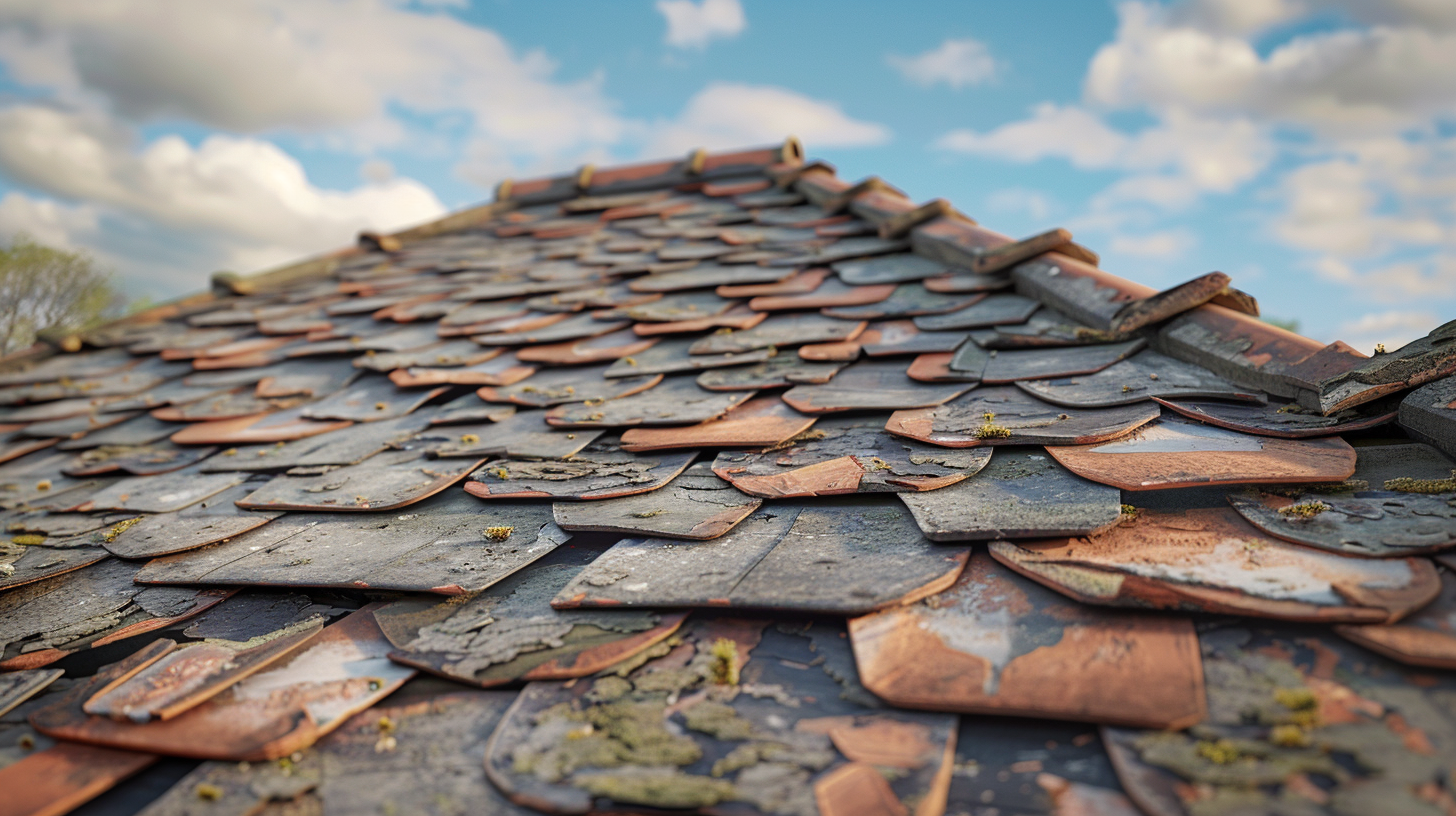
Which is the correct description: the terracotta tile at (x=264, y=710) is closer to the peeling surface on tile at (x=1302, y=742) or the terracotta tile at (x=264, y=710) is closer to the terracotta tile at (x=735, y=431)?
the terracotta tile at (x=735, y=431)

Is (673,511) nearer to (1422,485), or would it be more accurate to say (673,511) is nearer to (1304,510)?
(1304,510)

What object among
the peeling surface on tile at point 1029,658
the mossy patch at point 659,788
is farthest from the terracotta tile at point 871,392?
the mossy patch at point 659,788

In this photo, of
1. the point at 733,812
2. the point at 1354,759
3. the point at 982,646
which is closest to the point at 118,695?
the point at 733,812

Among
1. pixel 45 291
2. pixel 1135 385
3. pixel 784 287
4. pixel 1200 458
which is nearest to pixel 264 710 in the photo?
pixel 1200 458

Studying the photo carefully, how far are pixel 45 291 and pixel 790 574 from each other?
1533 centimetres

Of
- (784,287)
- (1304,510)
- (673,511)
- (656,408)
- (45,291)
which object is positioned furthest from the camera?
(45,291)

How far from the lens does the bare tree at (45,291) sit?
438 inches

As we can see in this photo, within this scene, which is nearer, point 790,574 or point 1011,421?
point 790,574

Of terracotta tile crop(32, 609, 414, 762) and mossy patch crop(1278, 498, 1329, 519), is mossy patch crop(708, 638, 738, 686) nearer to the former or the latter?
terracotta tile crop(32, 609, 414, 762)

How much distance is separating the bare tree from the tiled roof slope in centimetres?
1112

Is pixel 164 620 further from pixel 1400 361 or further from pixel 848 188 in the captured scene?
pixel 848 188

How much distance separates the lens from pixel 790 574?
1.46 m

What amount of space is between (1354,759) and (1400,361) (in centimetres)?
120

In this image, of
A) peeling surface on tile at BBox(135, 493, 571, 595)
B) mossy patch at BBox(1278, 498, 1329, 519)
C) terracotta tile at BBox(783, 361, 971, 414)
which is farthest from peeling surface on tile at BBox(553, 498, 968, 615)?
mossy patch at BBox(1278, 498, 1329, 519)
